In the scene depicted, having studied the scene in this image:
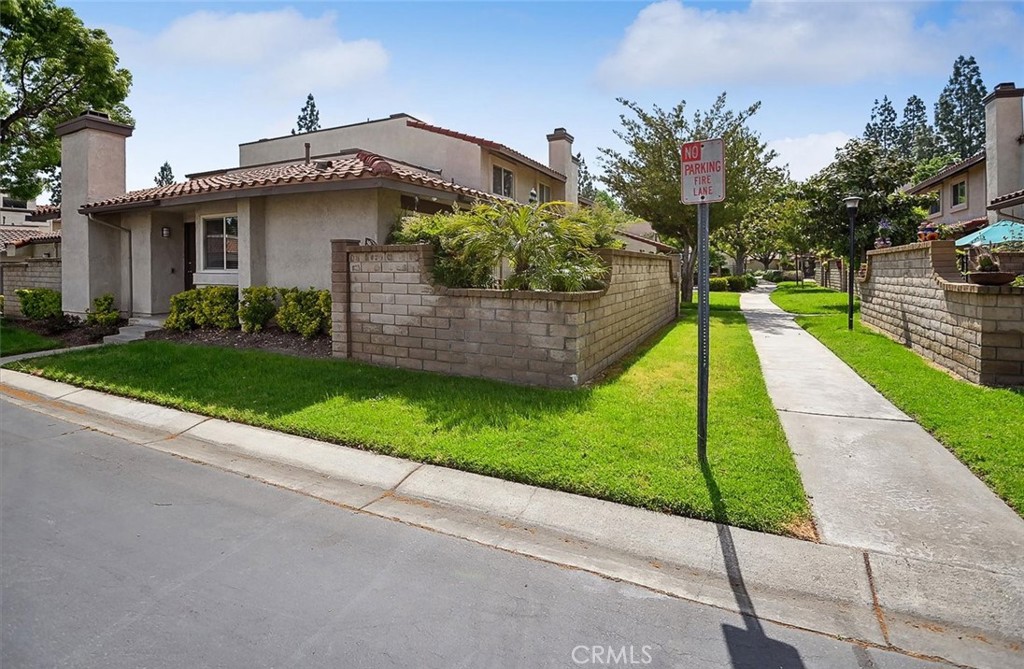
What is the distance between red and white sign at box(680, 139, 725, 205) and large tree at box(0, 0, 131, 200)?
76.2 ft

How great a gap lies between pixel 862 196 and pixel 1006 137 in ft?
14.4

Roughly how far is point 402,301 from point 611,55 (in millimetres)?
5839

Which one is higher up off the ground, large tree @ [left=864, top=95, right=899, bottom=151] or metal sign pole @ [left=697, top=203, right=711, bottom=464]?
large tree @ [left=864, top=95, right=899, bottom=151]

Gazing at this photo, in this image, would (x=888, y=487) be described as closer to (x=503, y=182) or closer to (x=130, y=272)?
(x=503, y=182)

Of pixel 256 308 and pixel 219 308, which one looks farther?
pixel 219 308

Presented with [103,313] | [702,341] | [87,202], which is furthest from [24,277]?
[702,341]

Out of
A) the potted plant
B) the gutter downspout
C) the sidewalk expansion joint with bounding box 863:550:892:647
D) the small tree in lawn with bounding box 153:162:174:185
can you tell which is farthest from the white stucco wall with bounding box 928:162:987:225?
the small tree in lawn with bounding box 153:162:174:185

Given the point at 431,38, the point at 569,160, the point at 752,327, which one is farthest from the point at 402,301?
the point at 569,160

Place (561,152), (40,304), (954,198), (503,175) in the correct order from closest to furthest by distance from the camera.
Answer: (40,304) → (503,175) → (561,152) → (954,198)

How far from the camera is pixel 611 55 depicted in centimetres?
1059

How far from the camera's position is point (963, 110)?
7050cm

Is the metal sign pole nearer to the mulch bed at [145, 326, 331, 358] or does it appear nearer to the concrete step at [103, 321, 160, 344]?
the mulch bed at [145, 326, 331, 358]

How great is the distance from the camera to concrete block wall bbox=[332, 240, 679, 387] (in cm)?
786

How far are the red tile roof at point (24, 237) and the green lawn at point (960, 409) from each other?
78.8 feet
